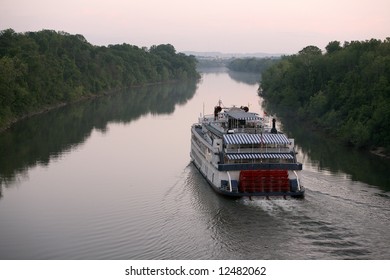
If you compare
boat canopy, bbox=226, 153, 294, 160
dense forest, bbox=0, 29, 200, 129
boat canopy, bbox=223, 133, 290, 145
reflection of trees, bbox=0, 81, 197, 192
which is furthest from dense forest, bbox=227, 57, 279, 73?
boat canopy, bbox=226, 153, 294, 160

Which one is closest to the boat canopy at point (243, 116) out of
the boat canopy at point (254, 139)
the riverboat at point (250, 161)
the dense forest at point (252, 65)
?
the riverboat at point (250, 161)

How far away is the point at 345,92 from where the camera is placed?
47219 mm

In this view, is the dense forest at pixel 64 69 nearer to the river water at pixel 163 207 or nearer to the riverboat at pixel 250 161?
the river water at pixel 163 207

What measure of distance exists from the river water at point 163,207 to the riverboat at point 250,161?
590 mm

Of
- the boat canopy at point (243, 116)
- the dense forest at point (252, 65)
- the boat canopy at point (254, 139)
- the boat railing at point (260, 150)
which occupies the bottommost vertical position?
the dense forest at point (252, 65)

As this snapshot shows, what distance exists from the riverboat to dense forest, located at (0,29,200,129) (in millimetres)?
22358

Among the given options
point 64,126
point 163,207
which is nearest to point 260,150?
point 163,207

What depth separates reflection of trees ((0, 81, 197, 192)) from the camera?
35.2m

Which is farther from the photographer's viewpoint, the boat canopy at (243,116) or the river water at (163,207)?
the boat canopy at (243,116)

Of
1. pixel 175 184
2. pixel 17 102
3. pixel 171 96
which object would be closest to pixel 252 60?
pixel 171 96

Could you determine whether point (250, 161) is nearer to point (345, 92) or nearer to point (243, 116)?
point (243, 116)

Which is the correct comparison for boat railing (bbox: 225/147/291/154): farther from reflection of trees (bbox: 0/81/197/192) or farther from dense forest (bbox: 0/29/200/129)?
dense forest (bbox: 0/29/200/129)

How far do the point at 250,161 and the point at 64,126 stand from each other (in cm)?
2640

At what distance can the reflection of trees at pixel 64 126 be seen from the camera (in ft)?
116
